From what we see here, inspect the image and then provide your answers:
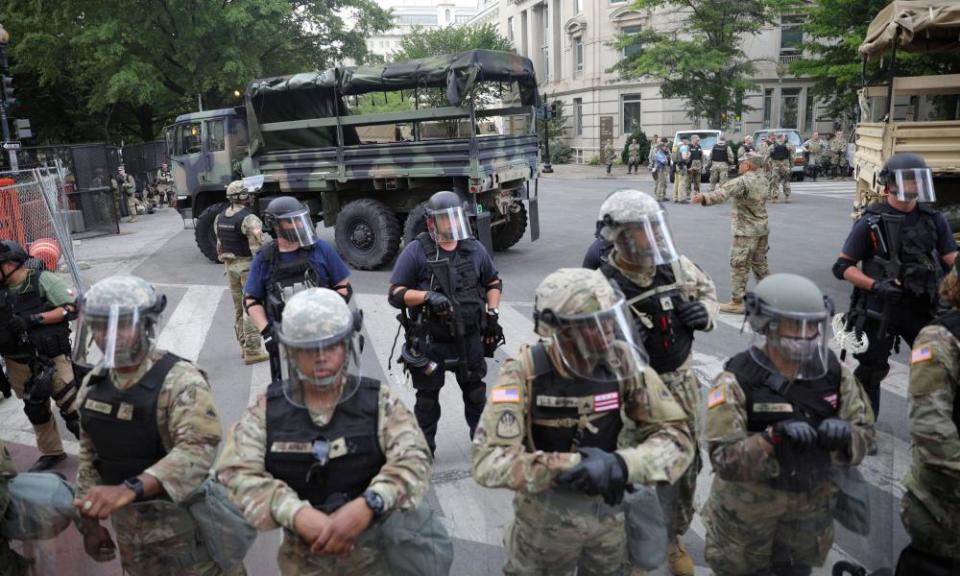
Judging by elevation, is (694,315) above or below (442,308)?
above

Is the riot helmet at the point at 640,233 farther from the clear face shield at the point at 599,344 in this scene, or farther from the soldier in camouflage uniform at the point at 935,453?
the soldier in camouflage uniform at the point at 935,453

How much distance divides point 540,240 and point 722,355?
6457 mm

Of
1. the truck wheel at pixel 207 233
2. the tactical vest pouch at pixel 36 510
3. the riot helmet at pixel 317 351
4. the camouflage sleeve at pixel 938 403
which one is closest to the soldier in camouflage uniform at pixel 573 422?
the riot helmet at pixel 317 351

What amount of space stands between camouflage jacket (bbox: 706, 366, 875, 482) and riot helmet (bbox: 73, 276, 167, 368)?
2077 mm

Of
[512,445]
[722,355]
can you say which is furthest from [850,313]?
[512,445]

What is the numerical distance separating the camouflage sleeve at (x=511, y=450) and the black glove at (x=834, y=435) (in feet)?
2.60

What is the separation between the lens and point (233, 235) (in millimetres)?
6668

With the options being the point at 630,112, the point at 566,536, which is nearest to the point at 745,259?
the point at 566,536

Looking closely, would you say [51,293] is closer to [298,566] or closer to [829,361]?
[298,566]

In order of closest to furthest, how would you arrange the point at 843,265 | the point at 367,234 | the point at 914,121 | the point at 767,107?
the point at 843,265, the point at 914,121, the point at 367,234, the point at 767,107

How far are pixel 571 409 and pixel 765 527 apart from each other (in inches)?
34.2

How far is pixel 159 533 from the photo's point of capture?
101 inches

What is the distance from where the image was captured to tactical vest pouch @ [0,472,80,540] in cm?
270

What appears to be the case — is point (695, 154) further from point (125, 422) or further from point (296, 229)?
point (125, 422)
